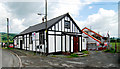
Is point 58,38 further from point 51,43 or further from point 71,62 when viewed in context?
point 71,62

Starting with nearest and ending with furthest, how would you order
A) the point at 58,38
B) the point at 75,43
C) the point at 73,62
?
the point at 73,62
the point at 58,38
the point at 75,43

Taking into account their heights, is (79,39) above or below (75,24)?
below

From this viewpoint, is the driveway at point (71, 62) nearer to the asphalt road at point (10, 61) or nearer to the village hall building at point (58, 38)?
the asphalt road at point (10, 61)

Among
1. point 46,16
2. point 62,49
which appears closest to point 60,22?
point 46,16

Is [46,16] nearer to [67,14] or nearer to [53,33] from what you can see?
[53,33]

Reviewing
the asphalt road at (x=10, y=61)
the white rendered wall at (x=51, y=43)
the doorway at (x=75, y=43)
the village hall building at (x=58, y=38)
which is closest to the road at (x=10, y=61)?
the asphalt road at (x=10, y=61)

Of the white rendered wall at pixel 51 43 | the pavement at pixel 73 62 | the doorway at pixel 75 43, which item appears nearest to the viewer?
the pavement at pixel 73 62

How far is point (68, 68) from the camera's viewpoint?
20.5ft

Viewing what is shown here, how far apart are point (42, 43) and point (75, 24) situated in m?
7.27

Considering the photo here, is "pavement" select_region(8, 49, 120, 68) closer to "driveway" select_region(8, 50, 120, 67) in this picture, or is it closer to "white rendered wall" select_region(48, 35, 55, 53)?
"driveway" select_region(8, 50, 120, 67)

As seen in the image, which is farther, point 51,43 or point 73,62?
point 51,43

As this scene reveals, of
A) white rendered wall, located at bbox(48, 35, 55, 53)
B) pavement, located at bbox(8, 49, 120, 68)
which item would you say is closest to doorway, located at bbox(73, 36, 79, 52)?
white rendered wall, located at bbox(48, 35, 55, 53)

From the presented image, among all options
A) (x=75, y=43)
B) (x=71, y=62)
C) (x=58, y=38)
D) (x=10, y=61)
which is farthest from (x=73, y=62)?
(x=75, y=43)

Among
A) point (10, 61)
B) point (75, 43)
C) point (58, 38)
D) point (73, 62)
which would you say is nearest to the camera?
point (73, 62)
